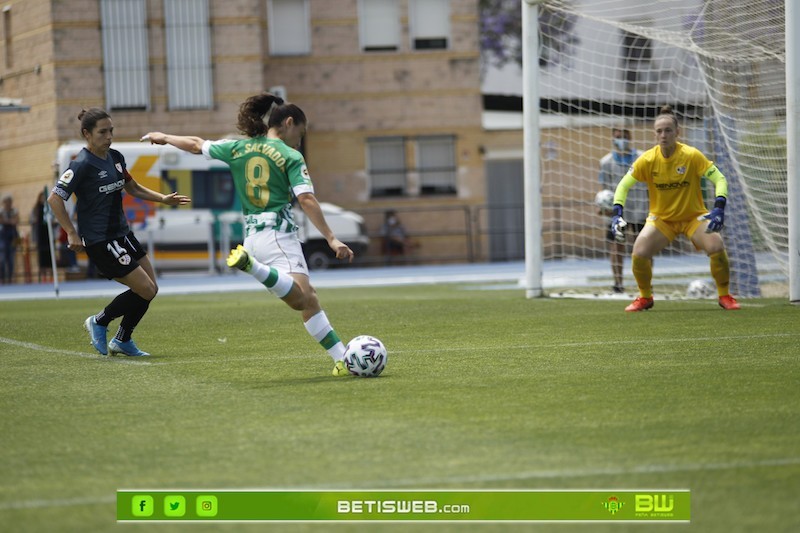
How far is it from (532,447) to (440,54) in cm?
3076

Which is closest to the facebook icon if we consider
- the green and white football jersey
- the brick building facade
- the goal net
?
the green and white football jersey

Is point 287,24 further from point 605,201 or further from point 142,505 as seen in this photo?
point 142,505

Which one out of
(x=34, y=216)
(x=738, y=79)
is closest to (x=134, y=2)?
(x=34, y=216)

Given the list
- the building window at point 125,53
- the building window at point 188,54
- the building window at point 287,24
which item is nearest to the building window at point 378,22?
the building window at point 287,24

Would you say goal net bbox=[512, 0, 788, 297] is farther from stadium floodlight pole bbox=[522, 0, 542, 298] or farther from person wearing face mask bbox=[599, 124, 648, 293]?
stadium floodlight pole bbox=[522, 0, 542, 298]

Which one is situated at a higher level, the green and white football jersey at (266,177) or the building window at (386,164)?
the building window at (386,164)

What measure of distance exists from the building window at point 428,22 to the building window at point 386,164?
273 centimetres

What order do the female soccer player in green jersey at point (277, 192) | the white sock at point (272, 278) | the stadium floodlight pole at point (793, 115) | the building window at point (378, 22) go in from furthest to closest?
the building window at point (378, 22) → the stadium floodlight pole at point (793, 115) → the female soccer player in green jersey at point (277, 192) → the white sock at point (272, 278)

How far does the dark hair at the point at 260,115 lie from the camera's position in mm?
8328

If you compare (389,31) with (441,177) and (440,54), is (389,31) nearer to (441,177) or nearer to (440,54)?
(440,54)

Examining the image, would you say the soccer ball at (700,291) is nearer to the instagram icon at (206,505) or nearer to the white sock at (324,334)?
the white sock at (324,334)

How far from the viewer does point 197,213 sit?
98.1 ft

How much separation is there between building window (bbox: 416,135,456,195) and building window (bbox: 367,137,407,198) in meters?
0.53

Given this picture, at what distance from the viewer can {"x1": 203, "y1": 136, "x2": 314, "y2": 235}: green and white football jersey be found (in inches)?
322
